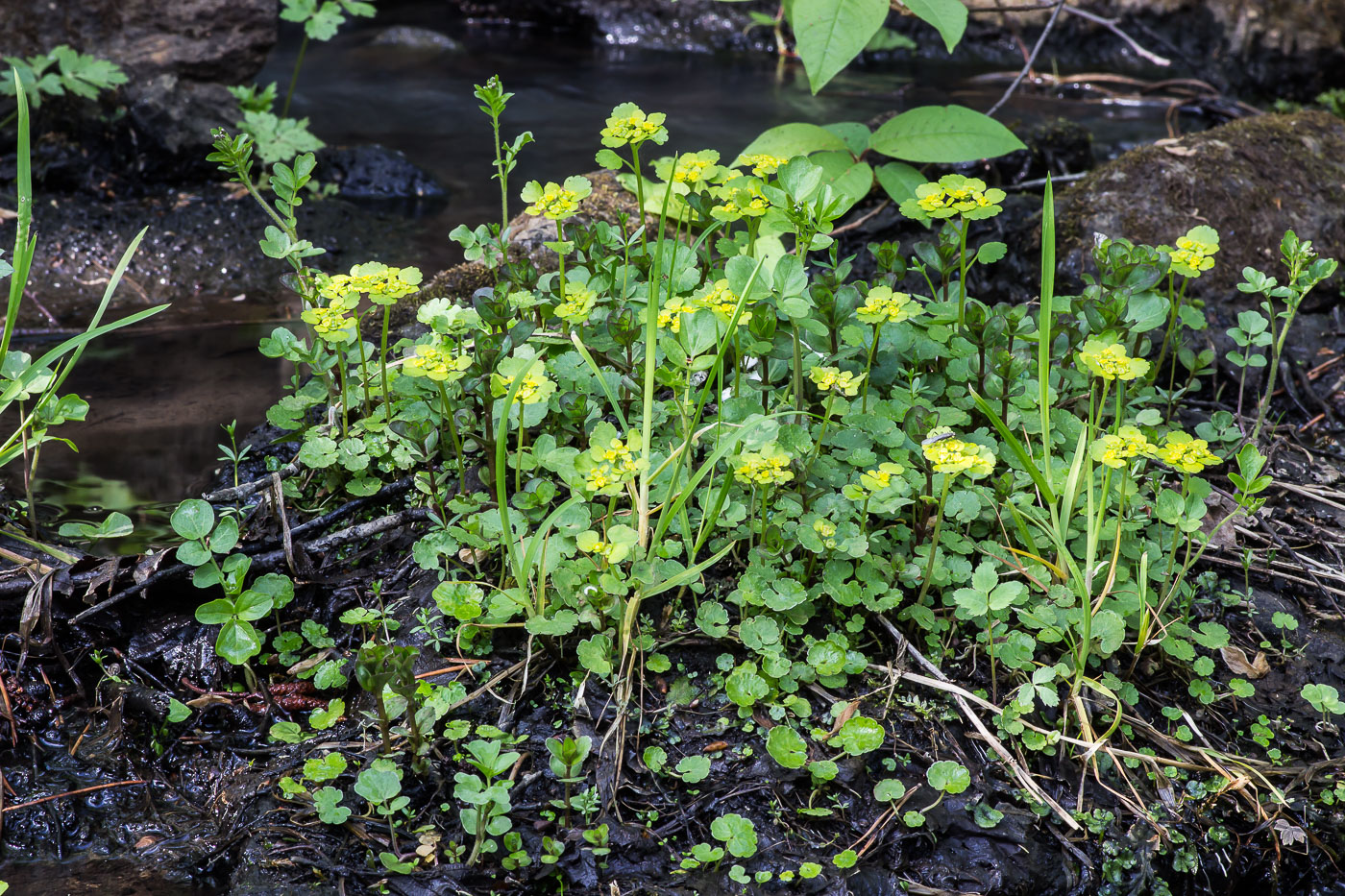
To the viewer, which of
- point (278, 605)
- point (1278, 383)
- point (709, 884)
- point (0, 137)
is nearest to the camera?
point (709, 884)

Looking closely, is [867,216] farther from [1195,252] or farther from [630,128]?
[630,128]

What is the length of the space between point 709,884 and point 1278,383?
264cm

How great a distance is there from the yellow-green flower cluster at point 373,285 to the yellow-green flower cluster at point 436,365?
9.6 inches

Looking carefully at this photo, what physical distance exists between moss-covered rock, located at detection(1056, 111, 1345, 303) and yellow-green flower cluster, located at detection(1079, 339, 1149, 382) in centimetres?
145

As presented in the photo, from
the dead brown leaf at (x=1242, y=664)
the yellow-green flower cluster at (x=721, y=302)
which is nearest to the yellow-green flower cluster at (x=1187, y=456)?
the dead brown leaf at (x=1242, y=664)

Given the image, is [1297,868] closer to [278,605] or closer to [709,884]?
[709,884]

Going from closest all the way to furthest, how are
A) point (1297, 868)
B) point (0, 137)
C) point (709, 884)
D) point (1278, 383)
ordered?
point (709, 884), point (1297, 868), point (1278, 383), point (0, 137)

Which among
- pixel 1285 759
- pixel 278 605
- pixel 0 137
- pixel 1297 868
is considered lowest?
pixel 1297 868

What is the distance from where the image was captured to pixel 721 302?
2.12 m

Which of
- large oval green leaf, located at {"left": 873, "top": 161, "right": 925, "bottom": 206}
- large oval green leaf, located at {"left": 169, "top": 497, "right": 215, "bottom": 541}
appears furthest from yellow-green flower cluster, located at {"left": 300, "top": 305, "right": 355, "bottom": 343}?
large oval green leaf, located at {"left": 873, "top": 161, "right": 925, "bottom": 206}

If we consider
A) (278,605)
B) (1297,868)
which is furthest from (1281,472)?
(278,605)

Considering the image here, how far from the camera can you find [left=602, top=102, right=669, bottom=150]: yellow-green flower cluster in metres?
2.22

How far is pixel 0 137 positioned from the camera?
4875mm

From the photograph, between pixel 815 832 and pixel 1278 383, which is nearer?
pixel 815 832
